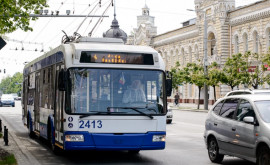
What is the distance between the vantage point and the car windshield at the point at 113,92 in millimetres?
11672

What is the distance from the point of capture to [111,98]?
11703 millimetres

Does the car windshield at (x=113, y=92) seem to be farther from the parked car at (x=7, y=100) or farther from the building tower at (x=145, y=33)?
the building tower at (x=145, y=33)

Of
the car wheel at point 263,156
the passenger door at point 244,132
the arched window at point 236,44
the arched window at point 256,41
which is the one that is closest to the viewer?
the car wheel at point 263,156

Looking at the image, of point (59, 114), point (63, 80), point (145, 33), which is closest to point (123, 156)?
point (59, 114)

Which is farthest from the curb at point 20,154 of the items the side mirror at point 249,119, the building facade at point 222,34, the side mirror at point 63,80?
the building facade at point 222,34

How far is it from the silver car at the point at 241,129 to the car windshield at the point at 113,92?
49.3 inches

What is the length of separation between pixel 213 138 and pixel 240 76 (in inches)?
1216

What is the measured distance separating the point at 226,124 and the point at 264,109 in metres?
1.18

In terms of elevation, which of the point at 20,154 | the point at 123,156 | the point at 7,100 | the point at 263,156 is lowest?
the point at 123,156

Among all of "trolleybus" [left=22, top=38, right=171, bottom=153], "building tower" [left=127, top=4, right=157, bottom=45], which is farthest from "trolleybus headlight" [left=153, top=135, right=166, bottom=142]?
"building tower" [left=127, top=4, right=157, bottom=45]

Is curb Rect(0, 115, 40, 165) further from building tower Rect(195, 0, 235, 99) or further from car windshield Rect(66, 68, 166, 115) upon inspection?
building tower Rect(195, 0, 235, 99)

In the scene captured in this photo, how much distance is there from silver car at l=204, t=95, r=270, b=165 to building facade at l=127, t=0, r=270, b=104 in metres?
36.2

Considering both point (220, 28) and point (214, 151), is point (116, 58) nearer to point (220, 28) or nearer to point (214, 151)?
point (214, 151)

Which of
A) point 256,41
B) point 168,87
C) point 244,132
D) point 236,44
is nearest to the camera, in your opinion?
point 244,132
